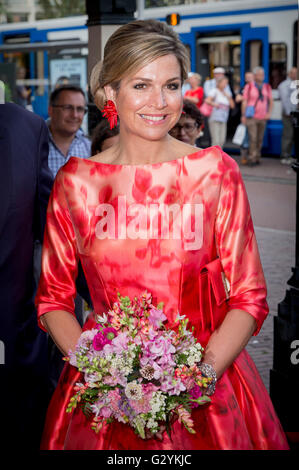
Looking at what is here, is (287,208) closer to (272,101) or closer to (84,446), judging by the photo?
(272,101)

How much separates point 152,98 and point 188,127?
2604mm

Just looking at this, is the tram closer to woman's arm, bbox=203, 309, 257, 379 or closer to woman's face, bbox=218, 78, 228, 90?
woman's face, bbox=218, 78, 228, 90

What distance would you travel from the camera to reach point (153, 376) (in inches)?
86.0

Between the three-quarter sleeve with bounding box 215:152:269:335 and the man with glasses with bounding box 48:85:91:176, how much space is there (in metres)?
3.76

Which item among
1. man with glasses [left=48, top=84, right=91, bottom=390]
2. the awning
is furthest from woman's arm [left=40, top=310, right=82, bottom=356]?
the awning

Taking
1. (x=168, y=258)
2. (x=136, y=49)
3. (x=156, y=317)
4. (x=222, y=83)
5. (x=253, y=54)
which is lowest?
(x=156, y=317)

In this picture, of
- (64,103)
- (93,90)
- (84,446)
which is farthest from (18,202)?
(64,103)

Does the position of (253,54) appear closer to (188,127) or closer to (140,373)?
(188,127)

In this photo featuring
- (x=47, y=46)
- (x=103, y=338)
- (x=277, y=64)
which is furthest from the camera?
(x=277, y=64)

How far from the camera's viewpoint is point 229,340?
252 cm

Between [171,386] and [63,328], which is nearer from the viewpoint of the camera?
[171,386]

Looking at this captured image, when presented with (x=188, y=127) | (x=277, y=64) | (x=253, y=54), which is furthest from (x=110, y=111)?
(x=253, y=54)

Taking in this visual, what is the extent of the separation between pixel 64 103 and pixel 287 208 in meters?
7.12

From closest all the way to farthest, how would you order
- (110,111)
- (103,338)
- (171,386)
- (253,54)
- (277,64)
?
1. (171,386)
2. (103,338)
3. (110,111)
4. (277,64)
5. (253,54)
